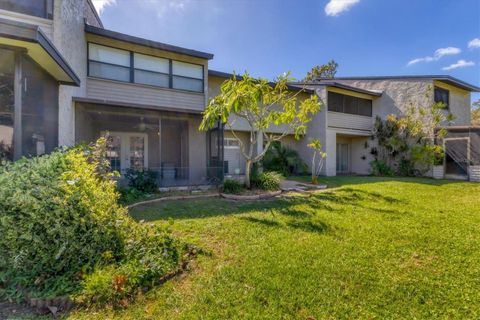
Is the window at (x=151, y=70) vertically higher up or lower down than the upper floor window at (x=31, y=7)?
lower down

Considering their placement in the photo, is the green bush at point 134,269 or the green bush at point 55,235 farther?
the green bush at point 55,235

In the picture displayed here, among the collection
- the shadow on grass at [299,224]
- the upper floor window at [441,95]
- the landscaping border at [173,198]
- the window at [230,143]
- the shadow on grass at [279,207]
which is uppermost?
the upper floor window at [441,95]

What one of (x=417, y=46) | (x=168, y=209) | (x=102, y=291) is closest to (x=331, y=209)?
(x=168, y=209)

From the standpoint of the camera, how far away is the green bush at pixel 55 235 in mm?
2987

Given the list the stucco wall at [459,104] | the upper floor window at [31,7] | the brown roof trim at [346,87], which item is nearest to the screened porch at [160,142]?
the upper floor window at [31,7]

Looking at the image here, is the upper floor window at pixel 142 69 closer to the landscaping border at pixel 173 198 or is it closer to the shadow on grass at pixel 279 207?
the landscaping border at pixel 173 198

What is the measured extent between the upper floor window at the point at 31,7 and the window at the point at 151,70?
3.62 m

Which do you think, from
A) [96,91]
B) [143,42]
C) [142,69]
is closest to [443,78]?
[143,42]

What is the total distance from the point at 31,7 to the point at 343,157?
19.5 meters

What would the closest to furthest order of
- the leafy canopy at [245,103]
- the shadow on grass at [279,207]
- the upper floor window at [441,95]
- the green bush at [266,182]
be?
the shadow on grass at [279,207] < the leafy canopy at [245,103] < the green bush at [266,182] < the upper floor window at [441,95]

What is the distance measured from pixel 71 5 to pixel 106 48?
2005 millimetres

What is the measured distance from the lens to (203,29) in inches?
486

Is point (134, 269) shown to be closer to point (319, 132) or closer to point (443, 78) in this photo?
point (319, 132)

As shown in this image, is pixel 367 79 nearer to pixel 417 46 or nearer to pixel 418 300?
pixel 417 46
